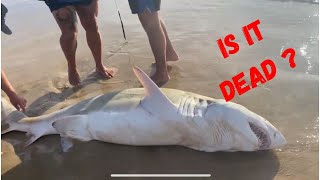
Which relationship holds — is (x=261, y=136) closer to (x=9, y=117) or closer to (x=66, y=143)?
(x=66, y=143)

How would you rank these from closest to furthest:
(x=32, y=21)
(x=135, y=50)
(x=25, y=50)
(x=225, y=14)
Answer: (x=135, y=50)
(x=25, y=50)
(x=225, y=14)
(x=32, y=21)

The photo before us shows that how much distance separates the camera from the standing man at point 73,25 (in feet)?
15.5

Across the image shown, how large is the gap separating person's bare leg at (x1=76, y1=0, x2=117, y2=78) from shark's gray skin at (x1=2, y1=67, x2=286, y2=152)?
5.26ft

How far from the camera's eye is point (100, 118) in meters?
3.44

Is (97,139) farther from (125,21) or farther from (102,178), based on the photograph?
(125,21)

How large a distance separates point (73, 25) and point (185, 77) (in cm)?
150

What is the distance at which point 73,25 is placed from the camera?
4.86 m

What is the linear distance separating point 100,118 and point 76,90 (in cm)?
149

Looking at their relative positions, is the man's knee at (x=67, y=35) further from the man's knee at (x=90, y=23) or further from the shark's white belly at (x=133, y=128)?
the shark's white belly at (x=133, y=128)

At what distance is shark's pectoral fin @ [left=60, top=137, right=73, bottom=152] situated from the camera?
141 inches

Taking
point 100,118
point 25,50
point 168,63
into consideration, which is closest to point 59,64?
point 25,50

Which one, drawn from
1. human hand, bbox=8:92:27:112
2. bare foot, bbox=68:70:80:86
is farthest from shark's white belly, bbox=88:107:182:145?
bare foot, bbox=68:70:80:86

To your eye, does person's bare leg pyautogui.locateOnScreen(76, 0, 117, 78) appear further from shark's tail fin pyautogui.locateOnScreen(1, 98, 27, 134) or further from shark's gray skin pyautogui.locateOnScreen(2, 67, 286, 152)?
shark's gray skin pyautogui.locateOnScreen(2, 67, 286, 152)

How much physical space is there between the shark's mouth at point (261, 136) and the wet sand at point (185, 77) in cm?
12
